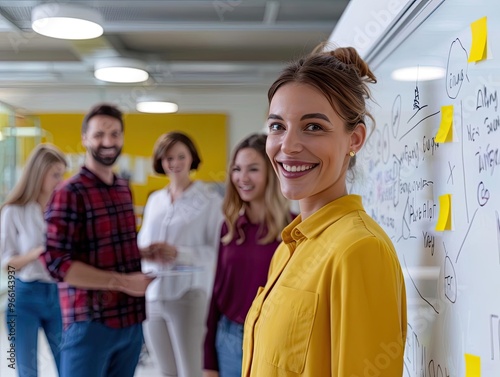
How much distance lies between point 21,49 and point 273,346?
415 centimetres

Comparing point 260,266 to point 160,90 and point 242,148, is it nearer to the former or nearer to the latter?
point 242,148

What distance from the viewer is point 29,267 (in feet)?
9.84

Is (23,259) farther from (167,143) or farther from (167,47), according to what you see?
(167,47)

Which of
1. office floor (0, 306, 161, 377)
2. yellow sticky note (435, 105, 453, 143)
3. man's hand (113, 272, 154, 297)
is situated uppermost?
yellow sticky note (435, 105, 453, 143)

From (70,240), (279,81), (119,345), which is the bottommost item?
(119,345)

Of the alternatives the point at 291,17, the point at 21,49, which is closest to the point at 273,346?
the point at 291,17

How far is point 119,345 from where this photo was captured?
2283 millimetres

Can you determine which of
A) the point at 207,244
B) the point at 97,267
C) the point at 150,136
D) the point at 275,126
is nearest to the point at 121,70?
the point at 150,136

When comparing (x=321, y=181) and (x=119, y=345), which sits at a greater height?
(x=321, y=181)

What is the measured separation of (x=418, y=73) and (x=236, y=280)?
128cm

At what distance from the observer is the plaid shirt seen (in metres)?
2.23

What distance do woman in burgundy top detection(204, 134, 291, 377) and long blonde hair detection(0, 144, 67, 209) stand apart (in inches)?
56.6

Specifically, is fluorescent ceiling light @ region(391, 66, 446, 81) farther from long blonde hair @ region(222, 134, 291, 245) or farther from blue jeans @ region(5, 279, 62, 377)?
blue jeans @ region(5, 279, 62, 377)

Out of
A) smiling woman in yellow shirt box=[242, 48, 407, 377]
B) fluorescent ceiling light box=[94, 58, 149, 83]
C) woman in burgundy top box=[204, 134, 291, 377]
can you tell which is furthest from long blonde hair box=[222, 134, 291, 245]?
fluorescent ceiling light box=[94, 58, 149, 83]
